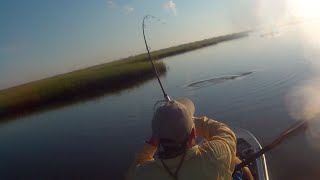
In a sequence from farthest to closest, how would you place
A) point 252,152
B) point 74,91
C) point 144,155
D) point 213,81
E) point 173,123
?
point 74,91 → point 213,81 → point 252,152 → point 144,155 → point 173,123

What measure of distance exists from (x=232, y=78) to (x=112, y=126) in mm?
8134

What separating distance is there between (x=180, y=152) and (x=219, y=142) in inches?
14.1

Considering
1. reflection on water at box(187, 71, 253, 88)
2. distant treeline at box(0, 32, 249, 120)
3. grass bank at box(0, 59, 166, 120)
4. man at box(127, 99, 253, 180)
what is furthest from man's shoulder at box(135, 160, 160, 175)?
grass bank at box(0, 59, 166, 120)

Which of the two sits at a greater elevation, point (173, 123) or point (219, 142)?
point (173, 123)

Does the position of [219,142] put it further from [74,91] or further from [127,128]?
[74,91]

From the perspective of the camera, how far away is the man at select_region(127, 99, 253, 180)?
261 cm

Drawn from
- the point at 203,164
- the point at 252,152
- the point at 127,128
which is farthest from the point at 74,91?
the point at 203,164

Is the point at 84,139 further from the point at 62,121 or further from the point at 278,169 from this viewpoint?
the point at 278,169

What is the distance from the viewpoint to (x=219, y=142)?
2.86 metres

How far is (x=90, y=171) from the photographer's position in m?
11.1

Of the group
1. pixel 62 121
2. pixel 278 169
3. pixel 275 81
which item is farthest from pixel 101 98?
pixel 278 169

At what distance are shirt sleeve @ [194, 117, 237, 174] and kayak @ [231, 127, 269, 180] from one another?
2321 mm

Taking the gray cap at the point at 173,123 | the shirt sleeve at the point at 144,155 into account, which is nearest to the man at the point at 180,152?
the gray cap at the point at 173,123

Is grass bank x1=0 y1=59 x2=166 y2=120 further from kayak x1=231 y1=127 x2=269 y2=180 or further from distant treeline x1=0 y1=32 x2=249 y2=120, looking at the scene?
kayak x1=231 y1=127 x2=269 y2=180
